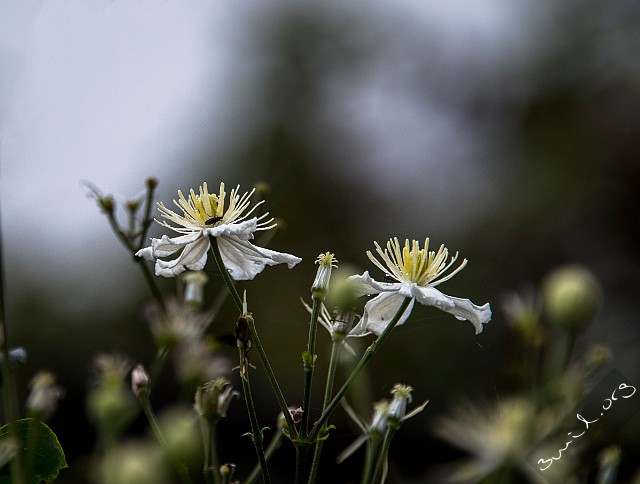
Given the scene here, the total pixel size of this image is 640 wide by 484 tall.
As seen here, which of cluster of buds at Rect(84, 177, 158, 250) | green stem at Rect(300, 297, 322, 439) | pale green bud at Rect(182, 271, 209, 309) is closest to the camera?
green stem at Rect(300, 297, 322, 439)

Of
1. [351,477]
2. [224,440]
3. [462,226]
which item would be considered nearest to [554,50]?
[462,226]

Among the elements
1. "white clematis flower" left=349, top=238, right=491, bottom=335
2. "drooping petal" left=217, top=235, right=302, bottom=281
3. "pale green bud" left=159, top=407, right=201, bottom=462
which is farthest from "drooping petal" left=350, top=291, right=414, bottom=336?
"pale green bud" left=159, top=407, right=201, bottom=462

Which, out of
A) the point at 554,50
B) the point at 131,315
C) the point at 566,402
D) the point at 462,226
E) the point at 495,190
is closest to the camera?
the point at 566,402

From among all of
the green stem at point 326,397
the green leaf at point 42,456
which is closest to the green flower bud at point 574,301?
the green stem at point 326,397

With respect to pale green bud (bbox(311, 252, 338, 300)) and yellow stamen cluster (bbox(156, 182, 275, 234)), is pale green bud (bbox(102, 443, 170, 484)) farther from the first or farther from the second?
yellow stamen cluster (bbox(156, 182, 275, 234))

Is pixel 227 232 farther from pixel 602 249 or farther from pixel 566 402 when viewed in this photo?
pixel 602 249

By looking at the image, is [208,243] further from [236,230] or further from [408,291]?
[408,291]

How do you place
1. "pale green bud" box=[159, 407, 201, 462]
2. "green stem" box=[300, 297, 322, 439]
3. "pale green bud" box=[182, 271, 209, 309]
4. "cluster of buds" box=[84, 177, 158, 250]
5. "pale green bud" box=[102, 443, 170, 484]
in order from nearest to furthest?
"pale green bud" box=[102, 443, 170, 484], "pale green bud" box=[159, 407, 201, 462], "green stem" box=[300, 297, 322, 439], "pale green bud" box=[182, 271, 209, 309], "cluster of buds" box=[84, 177, 158, 250]

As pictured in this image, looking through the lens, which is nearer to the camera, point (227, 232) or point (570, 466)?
point (570, 466)
